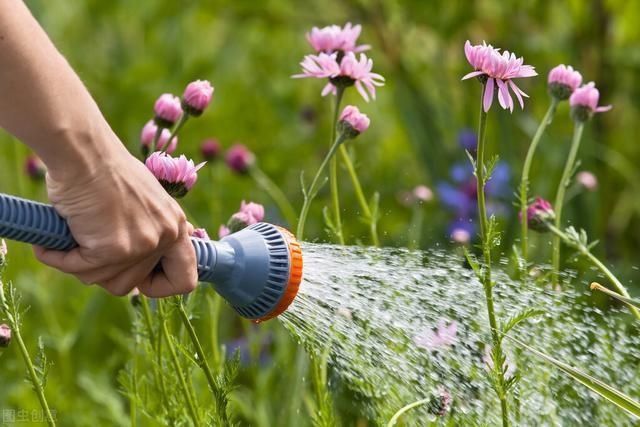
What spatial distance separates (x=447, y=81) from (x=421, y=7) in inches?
15.0

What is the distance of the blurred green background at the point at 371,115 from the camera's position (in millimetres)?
2834

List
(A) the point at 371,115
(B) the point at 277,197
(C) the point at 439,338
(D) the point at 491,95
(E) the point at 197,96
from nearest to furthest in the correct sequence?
(D) the point at 491,95 < (C) the point at 439,338 < (E) the point at 197,96 < (B) the point at 277,197 < (A) the point at 371,115

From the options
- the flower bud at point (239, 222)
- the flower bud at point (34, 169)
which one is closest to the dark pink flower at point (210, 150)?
the flower bud at point (34, 169)

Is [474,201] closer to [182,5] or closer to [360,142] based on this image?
[360,142]

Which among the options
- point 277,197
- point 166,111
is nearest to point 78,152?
point 166,111

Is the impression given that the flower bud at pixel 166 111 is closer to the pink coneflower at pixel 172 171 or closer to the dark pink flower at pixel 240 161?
the pink coneflower at pixel 172 171

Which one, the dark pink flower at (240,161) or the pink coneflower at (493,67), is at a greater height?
the dark pink flower at (240,161)

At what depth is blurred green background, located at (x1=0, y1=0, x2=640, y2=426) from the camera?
2.83 m

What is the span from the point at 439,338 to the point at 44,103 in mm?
672

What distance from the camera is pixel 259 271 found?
136 centimetres

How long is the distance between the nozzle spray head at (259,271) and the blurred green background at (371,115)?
110 centimetres

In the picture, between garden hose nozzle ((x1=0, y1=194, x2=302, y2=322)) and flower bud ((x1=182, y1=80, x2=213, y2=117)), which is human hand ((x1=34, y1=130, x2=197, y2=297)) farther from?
flower bud ((x1=182, y1=80, x2=213, y2=117))

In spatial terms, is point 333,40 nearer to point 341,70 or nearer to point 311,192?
point 341,70

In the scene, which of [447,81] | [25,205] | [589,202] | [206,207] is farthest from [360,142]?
[25,205]
